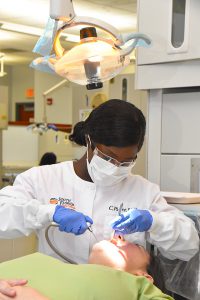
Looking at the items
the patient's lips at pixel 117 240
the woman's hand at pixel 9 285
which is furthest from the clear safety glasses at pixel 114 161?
the woman's hand at pixel 9 285

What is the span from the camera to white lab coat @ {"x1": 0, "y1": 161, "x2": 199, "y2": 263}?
1.54 metres

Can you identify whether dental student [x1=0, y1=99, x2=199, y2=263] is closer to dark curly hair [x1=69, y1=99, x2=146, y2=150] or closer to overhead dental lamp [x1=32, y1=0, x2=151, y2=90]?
dark curly hair [x1=69, y1=99, x2=146, y2=150]

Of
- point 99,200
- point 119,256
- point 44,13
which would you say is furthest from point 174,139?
point 44,13

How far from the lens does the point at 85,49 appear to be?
1576 mm

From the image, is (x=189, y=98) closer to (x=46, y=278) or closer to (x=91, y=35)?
(x=91, y=35)

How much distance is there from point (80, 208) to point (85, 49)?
580 millimetres

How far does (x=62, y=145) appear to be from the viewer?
592cm

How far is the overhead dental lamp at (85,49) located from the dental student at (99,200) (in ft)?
0.47

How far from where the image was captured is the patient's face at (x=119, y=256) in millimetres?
1578

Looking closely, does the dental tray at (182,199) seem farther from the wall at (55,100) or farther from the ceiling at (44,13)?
the wall at (55,100)

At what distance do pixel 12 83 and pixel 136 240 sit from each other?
915cm

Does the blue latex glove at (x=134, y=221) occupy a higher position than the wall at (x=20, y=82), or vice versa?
the wall at (x=20, y=82)

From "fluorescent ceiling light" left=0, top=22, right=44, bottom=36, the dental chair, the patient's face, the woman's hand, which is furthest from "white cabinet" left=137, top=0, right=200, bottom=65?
"fluorescent ceiling light" left=0, top=22, right=44, bottom=36

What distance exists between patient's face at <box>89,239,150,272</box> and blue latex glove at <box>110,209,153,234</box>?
0.37 ft
